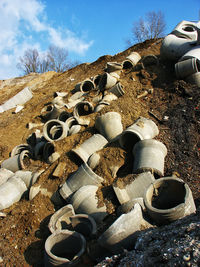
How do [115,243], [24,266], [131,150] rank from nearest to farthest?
[115,243] → [24,266] → [131,150]

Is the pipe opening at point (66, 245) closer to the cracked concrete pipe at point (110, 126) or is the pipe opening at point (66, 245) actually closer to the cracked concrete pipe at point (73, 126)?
the cracked concrete pipe at point (110, 126)

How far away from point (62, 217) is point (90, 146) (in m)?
1.77

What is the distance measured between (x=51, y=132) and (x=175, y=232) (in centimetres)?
483

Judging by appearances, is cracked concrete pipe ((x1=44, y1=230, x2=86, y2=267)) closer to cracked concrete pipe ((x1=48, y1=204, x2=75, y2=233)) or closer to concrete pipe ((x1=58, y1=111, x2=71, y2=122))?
cracked concrete pipe ((x1=48, y1=204, x2=75, y2=233))

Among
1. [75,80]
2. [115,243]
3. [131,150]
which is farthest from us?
[75,80]

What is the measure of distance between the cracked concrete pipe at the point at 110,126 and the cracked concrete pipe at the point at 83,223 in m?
2.12

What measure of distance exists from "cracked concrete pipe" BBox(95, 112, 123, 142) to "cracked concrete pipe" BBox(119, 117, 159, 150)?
11.6 inches

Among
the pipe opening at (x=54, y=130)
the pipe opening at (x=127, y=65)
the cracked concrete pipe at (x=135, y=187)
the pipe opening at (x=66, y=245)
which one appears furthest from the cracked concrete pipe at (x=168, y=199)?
the pipe opening at (x=127, y=65)

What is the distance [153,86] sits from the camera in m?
7.98

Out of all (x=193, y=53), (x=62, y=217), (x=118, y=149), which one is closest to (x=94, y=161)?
(x=118, y=149)

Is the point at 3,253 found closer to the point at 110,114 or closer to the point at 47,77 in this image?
the point at 110,114

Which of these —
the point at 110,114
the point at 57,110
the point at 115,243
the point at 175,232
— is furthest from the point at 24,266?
the point at 57,110

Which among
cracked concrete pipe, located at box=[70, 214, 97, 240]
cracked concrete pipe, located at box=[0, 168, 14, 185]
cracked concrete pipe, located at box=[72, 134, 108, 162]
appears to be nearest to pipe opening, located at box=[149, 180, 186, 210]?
cracked concrete pipe, located at box=[70, 214, 97, 240]

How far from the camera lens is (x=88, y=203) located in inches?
178
